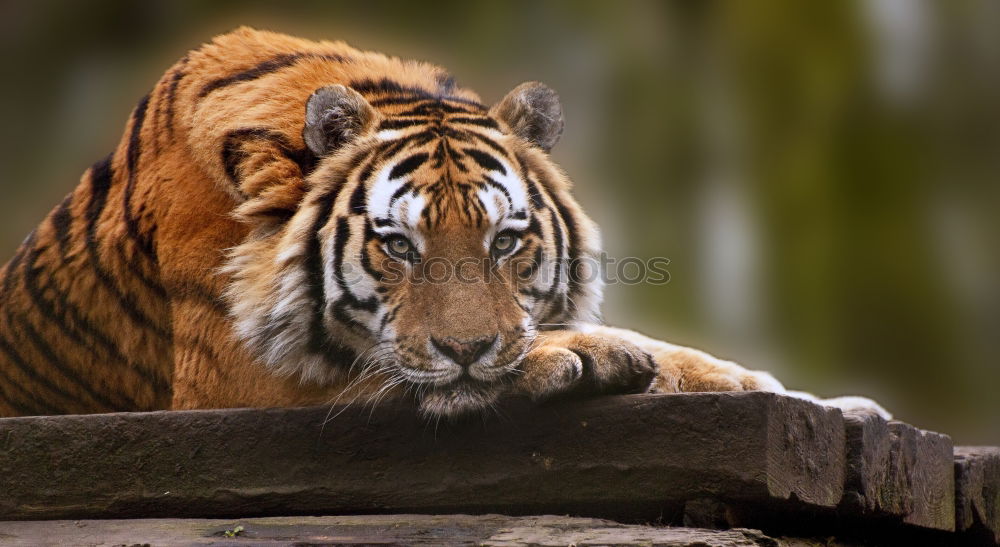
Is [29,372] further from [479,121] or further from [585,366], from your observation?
[585,366]

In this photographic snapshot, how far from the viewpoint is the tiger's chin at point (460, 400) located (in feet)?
5.15

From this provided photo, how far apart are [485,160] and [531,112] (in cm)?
21

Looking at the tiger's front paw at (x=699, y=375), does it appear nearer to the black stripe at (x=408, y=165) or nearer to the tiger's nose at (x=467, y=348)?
the tiger's nose at (x=467, y=348)

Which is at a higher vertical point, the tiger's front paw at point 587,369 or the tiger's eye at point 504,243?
the tiger's eye at point 504,243

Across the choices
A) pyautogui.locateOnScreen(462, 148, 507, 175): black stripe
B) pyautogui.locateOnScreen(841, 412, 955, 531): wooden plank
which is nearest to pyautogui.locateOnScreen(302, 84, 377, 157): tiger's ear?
pyautogui.locateOnScreen(462, 148, 507, 175): black stripe

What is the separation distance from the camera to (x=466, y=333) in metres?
1.61

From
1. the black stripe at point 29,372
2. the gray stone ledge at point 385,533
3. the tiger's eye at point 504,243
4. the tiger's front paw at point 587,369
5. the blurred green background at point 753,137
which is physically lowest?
the gray stone ledge at point 385,533

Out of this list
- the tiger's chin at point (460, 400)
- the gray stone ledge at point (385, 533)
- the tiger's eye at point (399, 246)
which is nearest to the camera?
the gray stone ledge at point (385, 533)

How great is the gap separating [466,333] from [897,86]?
519 cm

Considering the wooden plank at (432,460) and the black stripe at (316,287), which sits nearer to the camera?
the wooden plank at (432,460)

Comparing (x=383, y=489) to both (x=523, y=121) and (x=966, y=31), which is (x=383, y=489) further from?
(x=966, y=31)

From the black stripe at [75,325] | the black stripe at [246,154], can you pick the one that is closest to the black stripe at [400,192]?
the black stripe at [246,154]

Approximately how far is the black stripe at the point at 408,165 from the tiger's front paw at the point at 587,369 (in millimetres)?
473

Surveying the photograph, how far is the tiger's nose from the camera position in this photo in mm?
1599
